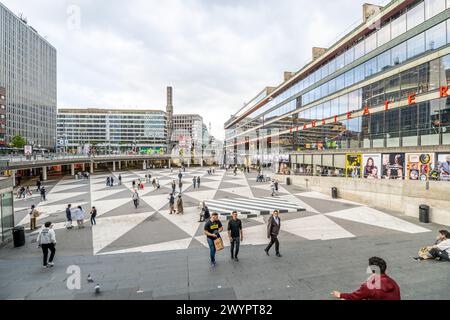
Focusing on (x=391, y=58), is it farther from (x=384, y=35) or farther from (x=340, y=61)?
(x=340, y=61)

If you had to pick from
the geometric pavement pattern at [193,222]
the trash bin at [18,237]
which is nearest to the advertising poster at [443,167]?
the geometric pavement pattern at [193,222]

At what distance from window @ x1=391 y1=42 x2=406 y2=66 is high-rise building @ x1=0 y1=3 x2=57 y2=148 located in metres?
120

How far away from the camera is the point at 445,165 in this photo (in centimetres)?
1588

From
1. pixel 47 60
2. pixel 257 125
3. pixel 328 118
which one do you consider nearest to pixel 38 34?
pixel 47 60

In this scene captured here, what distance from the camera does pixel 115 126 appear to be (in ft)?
482

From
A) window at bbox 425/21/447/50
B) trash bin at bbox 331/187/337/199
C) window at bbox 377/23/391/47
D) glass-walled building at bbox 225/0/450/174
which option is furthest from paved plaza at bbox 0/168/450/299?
window at bbox 377/23/391/47

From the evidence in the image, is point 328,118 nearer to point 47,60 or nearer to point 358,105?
point 358,105

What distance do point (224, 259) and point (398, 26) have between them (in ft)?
87.0

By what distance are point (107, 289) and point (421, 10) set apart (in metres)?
28.2

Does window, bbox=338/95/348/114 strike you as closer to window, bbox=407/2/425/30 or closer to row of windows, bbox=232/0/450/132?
row of windows, bbox=232/0/450/132

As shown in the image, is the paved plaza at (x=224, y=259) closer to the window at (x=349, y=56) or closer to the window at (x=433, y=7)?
the window at (x=433, y=7)

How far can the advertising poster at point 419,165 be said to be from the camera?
16.8 meters

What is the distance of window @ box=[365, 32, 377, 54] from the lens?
24.5 metres

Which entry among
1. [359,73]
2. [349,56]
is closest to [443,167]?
[359,73]
